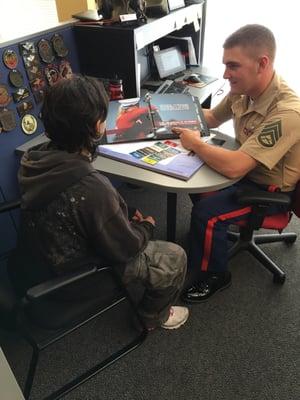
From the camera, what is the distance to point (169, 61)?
2.11m

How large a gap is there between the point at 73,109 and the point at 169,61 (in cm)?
142

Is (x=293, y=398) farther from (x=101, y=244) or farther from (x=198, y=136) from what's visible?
(x=198, y=136)

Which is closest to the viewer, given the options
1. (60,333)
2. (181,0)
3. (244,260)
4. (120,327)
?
(60,333)

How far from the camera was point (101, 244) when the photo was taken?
0.99 metres

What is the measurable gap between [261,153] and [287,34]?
5.81 feet

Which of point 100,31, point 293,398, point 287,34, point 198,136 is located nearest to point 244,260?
point 293,398

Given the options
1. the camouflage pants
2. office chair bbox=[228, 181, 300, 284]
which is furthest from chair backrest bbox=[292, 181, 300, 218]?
the camouflage pants

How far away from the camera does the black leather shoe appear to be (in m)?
1.58

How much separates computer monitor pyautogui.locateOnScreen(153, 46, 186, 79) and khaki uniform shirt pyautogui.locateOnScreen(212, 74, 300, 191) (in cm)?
69

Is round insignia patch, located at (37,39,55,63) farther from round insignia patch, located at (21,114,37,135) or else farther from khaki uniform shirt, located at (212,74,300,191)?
khaki uniform shirt, located at (212,74,300,191)

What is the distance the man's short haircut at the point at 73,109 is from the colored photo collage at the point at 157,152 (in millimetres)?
350

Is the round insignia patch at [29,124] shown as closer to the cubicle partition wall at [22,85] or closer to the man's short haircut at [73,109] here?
the cubicle partition wall at [22,85]

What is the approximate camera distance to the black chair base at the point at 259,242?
1.65 metres

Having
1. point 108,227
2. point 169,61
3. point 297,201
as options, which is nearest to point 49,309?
point 108,227
